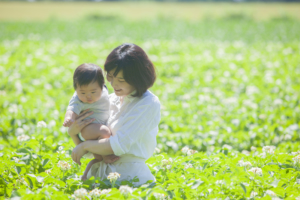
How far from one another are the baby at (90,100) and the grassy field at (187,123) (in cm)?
37

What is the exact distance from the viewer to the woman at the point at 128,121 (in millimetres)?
2219

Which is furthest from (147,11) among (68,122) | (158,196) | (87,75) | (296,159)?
(158,196)

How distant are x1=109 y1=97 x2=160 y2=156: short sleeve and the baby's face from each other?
0.33 meters

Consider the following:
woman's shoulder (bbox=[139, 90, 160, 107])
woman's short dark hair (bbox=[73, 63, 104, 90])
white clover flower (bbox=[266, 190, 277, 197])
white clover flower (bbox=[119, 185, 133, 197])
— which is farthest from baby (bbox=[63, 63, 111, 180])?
white clover flower (bbox=[266, 190, 277, 197])

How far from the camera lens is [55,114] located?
16.4 feet

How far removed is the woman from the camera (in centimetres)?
222

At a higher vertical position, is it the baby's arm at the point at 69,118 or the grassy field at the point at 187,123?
the baby's arm at the point at 69,118

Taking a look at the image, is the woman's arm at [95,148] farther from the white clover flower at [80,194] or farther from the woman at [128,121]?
the white clover flower at [80,194]

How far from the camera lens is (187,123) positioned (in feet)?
16.5

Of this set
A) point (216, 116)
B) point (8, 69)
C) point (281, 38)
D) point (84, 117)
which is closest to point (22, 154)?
point (84, 117)

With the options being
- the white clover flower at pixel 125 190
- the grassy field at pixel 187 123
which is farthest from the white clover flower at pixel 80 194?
the white clover flower at pixel 125 190

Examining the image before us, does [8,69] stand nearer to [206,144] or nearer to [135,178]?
[206,144]

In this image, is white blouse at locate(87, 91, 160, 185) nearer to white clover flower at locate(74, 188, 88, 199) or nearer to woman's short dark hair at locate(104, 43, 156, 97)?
woman's short dark hair at locate(104, 43, 156, 97)

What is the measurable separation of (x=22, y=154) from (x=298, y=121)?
425 cm
